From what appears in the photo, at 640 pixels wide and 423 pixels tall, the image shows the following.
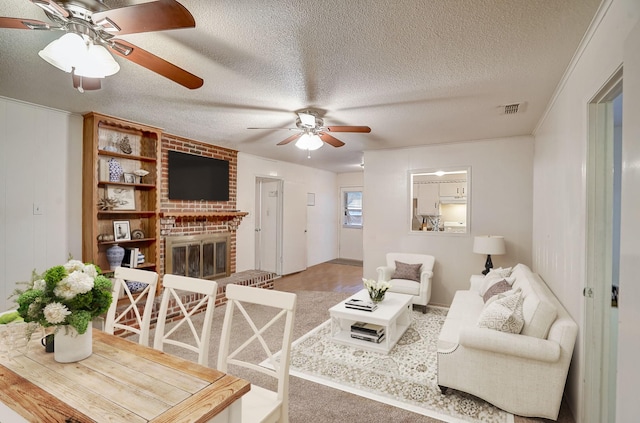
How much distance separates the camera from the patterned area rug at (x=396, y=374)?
220cm

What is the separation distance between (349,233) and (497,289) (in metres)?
5.29

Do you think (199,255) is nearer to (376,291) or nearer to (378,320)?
(376,291)

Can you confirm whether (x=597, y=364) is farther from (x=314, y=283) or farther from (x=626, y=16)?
(x=314, y=283)

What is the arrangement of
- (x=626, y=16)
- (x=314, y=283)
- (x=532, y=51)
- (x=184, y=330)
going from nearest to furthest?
1. (x=626, y=16)
2. (x=532, y=51)
3. (x=184, y=330)
4. (x=314, y=283)

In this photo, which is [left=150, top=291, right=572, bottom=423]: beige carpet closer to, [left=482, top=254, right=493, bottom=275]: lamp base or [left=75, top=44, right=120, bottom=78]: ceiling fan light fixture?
[left=482, top=254, right=493, bottom=275]: lamp base

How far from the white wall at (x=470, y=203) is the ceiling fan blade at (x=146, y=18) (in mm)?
4161

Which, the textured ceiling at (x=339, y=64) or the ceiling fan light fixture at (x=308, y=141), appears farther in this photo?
the ceiling fan light fixture at (x=308, y=141)

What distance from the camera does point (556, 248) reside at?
2.68 m

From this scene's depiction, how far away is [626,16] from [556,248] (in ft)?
6.19

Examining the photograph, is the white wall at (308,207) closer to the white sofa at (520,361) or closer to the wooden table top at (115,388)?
the white sofa at (520,361)

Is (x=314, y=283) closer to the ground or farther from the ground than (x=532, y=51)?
closer to the ground

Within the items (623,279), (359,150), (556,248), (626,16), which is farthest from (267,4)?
(359,150)

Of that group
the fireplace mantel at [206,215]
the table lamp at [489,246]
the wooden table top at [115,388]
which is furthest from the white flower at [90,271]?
the table lamp at [489,246]

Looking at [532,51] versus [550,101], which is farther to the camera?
[550,101]
